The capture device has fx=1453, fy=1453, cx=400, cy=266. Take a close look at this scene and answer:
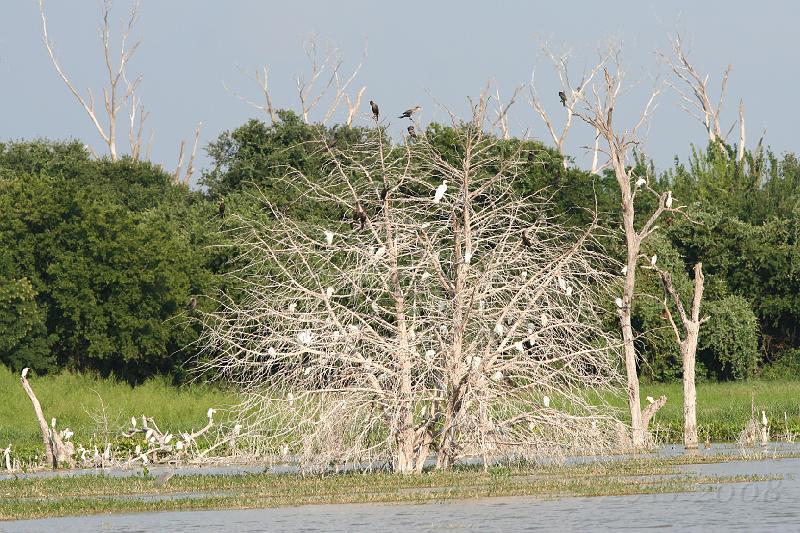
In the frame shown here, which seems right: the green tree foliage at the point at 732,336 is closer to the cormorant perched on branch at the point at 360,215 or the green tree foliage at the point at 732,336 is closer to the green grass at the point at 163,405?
the green grass at the point at 163,405

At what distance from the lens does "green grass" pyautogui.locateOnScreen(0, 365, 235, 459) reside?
40812mm

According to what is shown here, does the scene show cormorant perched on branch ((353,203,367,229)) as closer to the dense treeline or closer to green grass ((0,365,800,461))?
green grass ((0,365,800,461))

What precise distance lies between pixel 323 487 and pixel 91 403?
2000 cm

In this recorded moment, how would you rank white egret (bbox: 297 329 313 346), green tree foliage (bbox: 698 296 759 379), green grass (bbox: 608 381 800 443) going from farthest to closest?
1. green tree foliage (bbox: 698 296 759 379)
2. green grass (bbox: 608 381 800 443)
3. white egret (bbox: 297 329 313 346)

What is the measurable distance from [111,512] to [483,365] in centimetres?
706

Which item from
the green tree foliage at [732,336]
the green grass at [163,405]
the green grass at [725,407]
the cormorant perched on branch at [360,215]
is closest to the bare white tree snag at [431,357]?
the cormorant perched on branch at [360,215]

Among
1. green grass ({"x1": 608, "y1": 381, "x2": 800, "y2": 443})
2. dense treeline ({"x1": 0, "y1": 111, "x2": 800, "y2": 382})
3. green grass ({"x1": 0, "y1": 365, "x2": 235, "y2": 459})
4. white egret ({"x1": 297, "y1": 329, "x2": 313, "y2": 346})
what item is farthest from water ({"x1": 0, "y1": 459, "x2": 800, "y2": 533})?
dense treeline ({"x1": 0, "y1": 111, "x2": 800, "y2": 382})

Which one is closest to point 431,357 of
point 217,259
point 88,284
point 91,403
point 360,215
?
point 360,215

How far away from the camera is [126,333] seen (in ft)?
157

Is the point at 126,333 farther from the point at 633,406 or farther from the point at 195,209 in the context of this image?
the point at 633,406

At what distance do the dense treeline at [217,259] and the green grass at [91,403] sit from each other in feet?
6.09

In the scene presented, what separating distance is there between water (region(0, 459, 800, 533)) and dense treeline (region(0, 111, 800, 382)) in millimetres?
19341

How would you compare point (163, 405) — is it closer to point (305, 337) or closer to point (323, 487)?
point (323, 487)

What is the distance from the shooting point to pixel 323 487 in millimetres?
25031
